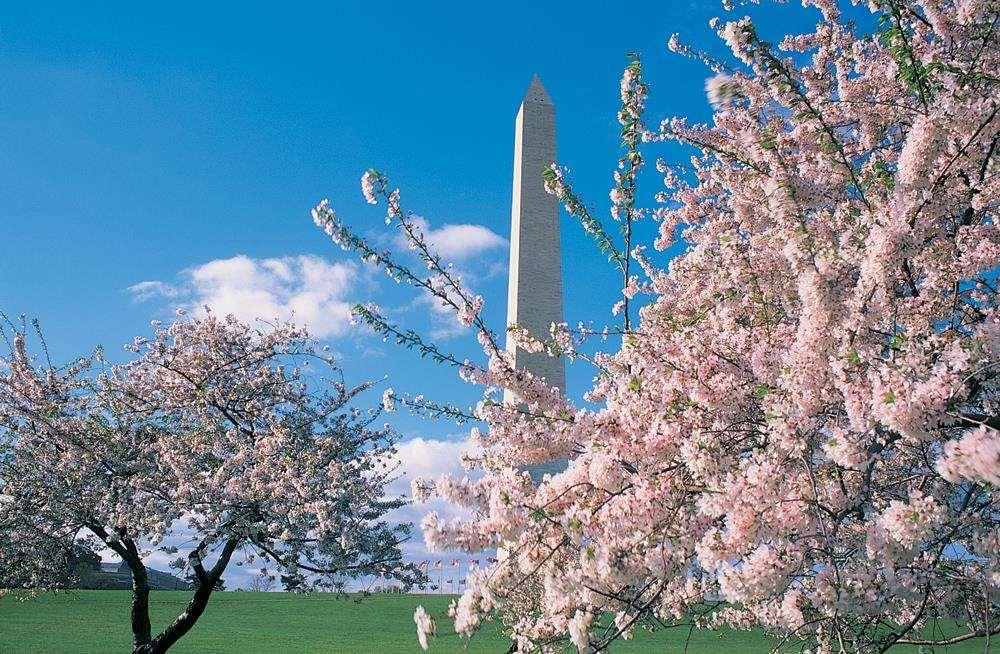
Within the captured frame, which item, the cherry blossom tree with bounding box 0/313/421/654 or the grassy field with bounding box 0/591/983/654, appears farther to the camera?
the grassy field with bounding box 0/591/983/654

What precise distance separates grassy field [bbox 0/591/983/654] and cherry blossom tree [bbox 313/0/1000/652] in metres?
7.80

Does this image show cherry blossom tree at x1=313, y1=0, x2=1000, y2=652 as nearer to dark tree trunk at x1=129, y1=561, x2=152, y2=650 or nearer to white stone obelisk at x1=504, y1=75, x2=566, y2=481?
dark tree trunk at x1=129, y1=561, x2=152, y2=650

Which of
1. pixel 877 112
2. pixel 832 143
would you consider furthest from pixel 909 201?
pixel 877 112

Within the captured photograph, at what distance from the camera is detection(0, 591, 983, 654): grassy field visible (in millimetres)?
14867

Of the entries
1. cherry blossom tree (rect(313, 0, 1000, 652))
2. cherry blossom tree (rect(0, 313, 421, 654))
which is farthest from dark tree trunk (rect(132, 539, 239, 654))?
cherry blossom tree (rect(313, 0, 1000, 652))

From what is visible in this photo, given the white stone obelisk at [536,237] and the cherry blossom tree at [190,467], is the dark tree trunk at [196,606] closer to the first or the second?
the cherry blossom tree at [190,467]

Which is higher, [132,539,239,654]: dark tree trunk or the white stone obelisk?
the white stone obelisk

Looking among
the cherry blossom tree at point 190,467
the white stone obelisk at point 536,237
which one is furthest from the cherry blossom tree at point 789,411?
the white stone obelisk at point 536,237

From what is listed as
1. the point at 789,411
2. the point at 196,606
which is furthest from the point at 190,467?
the point at 789,411

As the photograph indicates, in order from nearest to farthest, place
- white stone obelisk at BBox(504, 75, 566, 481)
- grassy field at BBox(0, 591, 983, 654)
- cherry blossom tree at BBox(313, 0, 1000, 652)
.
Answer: cherry blossom tree at BBox(313, 0, 1000, 652) → grassy field at BBox(0, 591, 983, 654) → white stone obelisk at BBox(504, 75, 566, 481)

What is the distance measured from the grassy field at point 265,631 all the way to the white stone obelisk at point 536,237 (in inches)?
179

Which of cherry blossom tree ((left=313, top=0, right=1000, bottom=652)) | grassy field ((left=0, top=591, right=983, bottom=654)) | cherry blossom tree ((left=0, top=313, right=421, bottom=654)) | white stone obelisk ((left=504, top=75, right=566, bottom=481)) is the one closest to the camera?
cherry blossom tree ((left=313, top=0, right=1000, bottom=652))

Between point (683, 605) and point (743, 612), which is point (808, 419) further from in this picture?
point (743, 612)

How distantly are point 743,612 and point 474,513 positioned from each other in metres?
2.99
